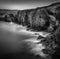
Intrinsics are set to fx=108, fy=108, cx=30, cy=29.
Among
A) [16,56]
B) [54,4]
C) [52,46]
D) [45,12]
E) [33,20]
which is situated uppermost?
[54,4]

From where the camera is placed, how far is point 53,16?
53.4 ft

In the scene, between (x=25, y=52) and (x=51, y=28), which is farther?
(x=51, y=28)

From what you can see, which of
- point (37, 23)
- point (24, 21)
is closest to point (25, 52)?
point (37, 23)

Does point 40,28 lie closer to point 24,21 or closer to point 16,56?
point 24,21

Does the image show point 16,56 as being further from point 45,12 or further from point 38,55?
point 45,12

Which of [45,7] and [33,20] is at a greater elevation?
[45,7]

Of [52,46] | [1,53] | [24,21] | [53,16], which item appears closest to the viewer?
[52,46]

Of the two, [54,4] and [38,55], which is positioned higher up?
[54,4]

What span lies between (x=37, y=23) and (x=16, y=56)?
9994 mm

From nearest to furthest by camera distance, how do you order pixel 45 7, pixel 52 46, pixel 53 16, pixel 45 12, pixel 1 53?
pixel 52 46 → pixel 1 53 → pixel 53 16 → pixel 45 12 → pixel 45 7

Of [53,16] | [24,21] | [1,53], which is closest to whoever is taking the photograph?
[1,53]

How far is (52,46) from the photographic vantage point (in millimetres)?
8039

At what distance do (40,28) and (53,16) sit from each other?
8.69 feet

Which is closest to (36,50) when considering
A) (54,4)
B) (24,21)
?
(54,4)
